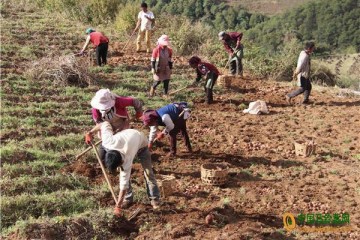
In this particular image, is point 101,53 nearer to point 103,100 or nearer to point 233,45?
point 233,45

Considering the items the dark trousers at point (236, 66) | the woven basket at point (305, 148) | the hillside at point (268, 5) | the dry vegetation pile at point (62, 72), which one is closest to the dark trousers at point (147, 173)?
the woven basket at point (305, 148)

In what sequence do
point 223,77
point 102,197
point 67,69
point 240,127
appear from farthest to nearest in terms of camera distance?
1. point 223,77
2. point 67,69
3. point 240,127
4. point 102,197

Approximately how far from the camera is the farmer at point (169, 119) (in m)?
6.39

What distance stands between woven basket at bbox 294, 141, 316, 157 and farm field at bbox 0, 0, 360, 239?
9cm

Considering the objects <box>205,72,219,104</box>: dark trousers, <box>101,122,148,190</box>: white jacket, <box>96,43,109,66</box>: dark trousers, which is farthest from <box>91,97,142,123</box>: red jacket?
<box>96,43,109,66</box>: dark trousers

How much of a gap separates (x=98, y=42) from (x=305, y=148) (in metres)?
5.38

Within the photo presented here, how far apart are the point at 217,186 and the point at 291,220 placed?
3.84ft

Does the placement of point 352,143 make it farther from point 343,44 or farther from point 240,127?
point 343,44

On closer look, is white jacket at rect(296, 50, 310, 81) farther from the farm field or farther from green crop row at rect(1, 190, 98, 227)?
green crop row at rect(1, 190, 98, 227)

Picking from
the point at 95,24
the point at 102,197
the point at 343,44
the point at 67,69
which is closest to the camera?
the point at 102,197

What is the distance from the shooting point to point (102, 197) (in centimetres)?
600

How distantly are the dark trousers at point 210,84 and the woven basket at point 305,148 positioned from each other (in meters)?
2.38

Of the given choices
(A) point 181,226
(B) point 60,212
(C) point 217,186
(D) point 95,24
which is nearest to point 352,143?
(C) point 217,186

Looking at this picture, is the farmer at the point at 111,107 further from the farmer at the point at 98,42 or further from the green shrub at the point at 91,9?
the green shrub at the point at 91,9
